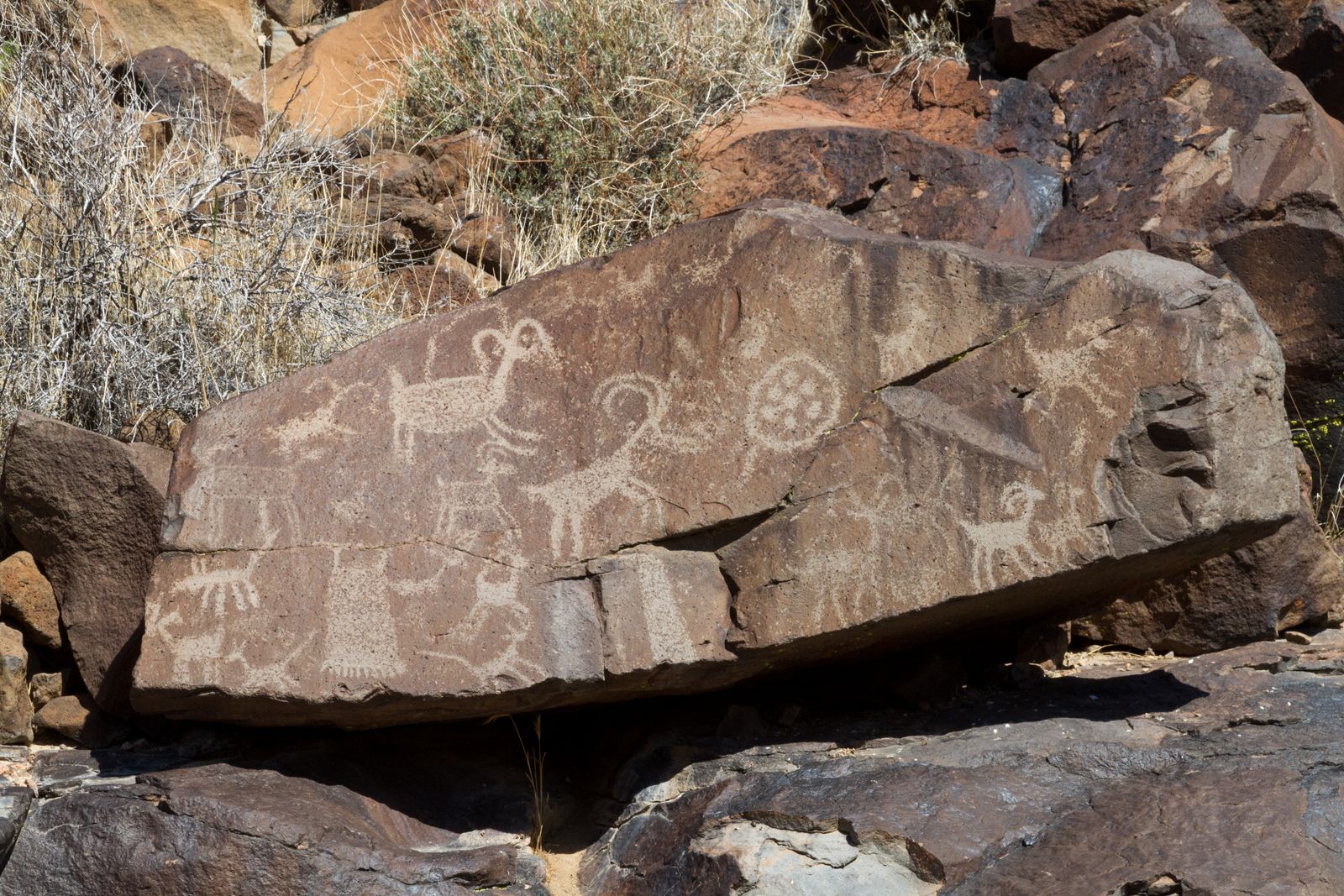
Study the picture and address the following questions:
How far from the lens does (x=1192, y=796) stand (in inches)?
108

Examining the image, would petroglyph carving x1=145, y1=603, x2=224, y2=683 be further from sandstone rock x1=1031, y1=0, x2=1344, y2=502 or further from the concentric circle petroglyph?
sandstone rock x1=1031, y1=0, x2=1344, y2=502

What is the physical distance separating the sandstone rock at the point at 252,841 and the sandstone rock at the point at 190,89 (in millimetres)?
3744

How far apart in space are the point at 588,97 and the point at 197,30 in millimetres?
3489

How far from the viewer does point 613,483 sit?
3.01 metres

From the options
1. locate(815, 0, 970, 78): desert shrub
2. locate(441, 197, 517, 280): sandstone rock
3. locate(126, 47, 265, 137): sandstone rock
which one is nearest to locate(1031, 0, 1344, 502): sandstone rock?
locate(815, 0, 970, 78): desert shrub

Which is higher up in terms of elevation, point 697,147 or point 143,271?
point 697,147

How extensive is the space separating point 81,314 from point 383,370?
153 cm

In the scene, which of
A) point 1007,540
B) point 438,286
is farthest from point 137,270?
point 1007,540

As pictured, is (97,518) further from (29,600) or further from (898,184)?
(898,184)

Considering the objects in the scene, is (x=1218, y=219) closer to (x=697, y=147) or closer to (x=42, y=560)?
(x=697, y=147)

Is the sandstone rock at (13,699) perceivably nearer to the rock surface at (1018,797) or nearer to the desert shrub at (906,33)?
the rock surface at (1018,797)

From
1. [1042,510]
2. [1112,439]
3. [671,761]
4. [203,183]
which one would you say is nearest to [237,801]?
[671,761]

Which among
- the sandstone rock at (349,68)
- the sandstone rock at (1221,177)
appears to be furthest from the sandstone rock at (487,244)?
the sandstone rock at (1221,177)

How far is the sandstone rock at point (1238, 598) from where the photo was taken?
3668 mm
